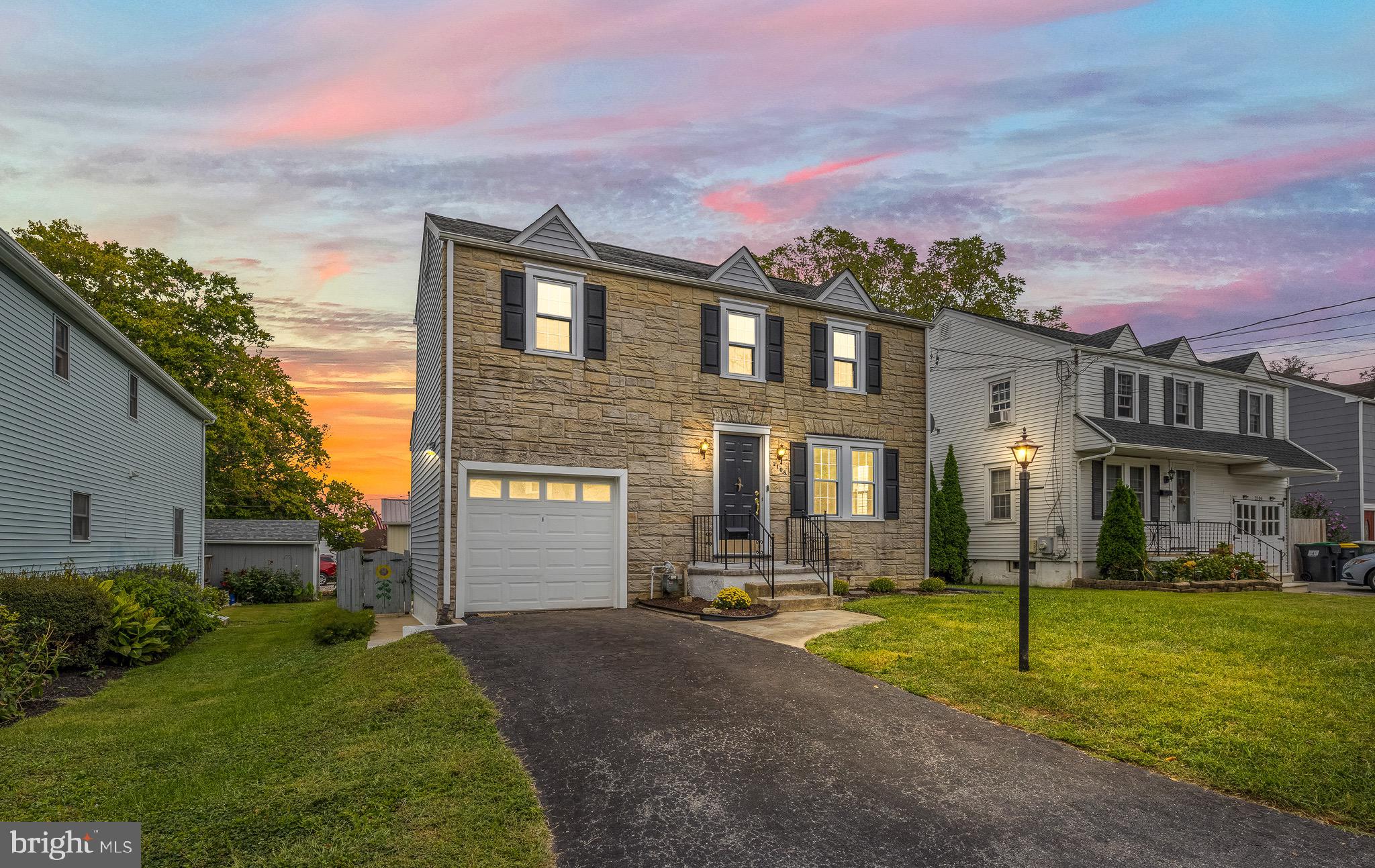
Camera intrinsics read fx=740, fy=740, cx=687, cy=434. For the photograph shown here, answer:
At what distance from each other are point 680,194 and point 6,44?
10.9 meters

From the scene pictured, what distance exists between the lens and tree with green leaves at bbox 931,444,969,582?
2000 centimetres

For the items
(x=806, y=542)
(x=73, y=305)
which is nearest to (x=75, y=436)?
(x=73, y=305)

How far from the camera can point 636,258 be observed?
592 inches

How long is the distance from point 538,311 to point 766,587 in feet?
20.3

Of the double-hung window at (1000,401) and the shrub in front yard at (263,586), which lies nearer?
the double-hung window at (1000,401)

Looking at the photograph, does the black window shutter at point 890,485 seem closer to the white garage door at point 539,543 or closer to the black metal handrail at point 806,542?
the black metal handrail at point 806,542

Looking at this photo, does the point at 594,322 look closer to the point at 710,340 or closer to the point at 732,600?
the point at 710,340

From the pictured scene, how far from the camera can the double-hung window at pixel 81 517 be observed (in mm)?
13344

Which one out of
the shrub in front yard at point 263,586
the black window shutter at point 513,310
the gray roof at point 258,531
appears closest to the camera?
the black window shutter at point 513,310

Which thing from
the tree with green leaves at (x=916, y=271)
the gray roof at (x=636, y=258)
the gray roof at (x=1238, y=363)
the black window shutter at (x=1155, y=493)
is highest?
the tree with green leaves at (x=916, y=271)

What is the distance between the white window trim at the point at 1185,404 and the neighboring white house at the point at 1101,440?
2.0 inches

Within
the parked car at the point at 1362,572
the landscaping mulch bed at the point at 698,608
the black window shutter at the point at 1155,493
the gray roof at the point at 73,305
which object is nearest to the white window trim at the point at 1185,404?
the black window shutter at the point at 1155,493

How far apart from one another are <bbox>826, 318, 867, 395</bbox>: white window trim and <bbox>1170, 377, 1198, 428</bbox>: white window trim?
37.7 ft

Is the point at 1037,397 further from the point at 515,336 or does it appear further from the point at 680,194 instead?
the point at 515,336
